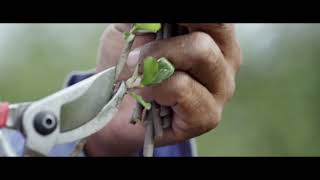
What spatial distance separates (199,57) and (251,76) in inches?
107

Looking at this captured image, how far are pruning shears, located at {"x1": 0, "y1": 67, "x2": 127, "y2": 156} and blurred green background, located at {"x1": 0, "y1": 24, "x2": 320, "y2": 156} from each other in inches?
77.2

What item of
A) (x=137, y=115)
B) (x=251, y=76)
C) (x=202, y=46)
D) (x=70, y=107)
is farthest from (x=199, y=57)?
(x=251, y=76)

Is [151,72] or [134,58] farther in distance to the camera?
[134,58]

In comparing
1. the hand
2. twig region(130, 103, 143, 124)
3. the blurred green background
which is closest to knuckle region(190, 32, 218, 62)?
the hand

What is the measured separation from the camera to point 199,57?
587mm

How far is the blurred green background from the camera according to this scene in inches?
107

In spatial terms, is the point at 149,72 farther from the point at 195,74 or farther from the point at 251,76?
the point at 251,76

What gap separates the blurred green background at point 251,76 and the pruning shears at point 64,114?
1.96 m

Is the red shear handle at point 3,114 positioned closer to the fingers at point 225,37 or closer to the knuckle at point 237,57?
the fingers at point 225,37
